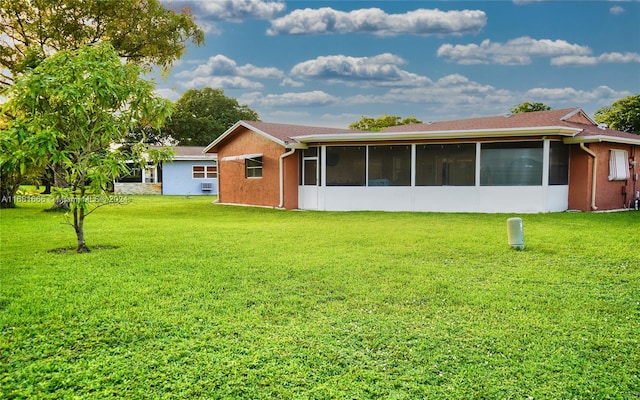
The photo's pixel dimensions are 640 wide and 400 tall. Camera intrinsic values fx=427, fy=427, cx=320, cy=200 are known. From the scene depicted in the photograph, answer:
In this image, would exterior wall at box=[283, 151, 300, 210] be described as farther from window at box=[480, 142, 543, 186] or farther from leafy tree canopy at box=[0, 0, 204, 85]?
window at box=[480, 142, 543, 186]

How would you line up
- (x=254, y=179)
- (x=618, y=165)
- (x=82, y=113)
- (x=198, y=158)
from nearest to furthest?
1. (x=82, y=113)
2. (x=618, y=165)
3. (x=254, y=179)
4. (x=198, y=158)

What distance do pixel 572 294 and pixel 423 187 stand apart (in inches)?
381

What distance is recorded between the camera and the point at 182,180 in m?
29.8

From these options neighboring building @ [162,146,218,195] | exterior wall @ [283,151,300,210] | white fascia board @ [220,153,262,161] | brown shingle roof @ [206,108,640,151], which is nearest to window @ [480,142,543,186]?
brown shingle roof @ [206,108,640,151]

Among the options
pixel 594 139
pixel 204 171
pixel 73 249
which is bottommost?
pixel 73 249

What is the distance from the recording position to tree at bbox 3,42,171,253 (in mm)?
6070

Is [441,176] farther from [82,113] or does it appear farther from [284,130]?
[82,113]

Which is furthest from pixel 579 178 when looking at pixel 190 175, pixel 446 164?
pixel 190 175

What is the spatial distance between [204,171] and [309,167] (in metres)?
16.6

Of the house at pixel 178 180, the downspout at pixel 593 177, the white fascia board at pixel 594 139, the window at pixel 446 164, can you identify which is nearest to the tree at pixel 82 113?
the window at pixel 446 164

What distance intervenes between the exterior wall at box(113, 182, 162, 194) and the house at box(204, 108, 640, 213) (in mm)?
16578

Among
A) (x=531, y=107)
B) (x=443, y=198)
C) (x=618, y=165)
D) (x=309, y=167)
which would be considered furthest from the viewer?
(x=531, y=107)

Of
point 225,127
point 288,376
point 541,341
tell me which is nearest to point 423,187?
point 541,341

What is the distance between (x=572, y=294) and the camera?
464 centimetres
